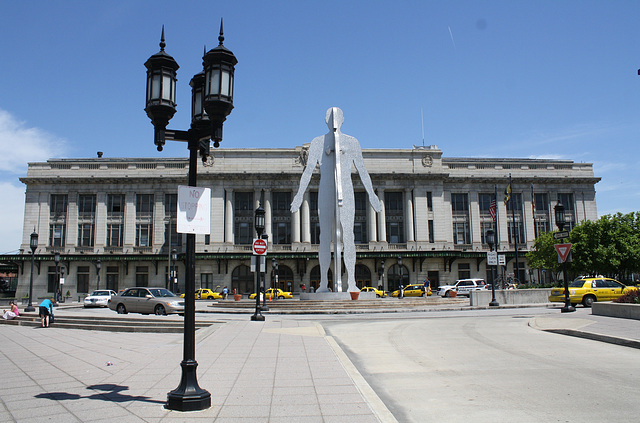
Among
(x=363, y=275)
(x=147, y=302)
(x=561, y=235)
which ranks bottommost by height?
(x=147, y=302)

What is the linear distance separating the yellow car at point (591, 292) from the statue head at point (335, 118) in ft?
51.1

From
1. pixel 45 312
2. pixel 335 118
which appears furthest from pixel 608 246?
pixel 45 312

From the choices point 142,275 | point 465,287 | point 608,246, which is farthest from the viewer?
point 142,275

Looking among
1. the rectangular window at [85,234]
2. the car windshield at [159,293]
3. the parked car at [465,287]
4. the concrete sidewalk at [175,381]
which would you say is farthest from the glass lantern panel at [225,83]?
the rectangular window at [85,234]

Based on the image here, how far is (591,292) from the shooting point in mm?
26219

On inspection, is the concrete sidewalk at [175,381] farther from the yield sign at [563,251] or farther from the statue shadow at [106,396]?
the yield sign at [563,251]

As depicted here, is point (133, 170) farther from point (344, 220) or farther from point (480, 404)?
point (480, 404)

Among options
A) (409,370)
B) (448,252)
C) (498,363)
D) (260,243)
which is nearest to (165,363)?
(409,370)

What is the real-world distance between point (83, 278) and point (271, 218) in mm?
24608

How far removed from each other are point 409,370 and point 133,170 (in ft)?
202

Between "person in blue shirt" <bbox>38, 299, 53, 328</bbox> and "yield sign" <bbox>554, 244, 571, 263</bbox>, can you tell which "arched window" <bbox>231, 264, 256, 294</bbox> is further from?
"yield sign" <bbox>554, 244, 571, 263</bbox>

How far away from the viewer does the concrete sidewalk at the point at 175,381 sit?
610 cm

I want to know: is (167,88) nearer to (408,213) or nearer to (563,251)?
(563,251)

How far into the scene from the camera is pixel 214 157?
64.6m
